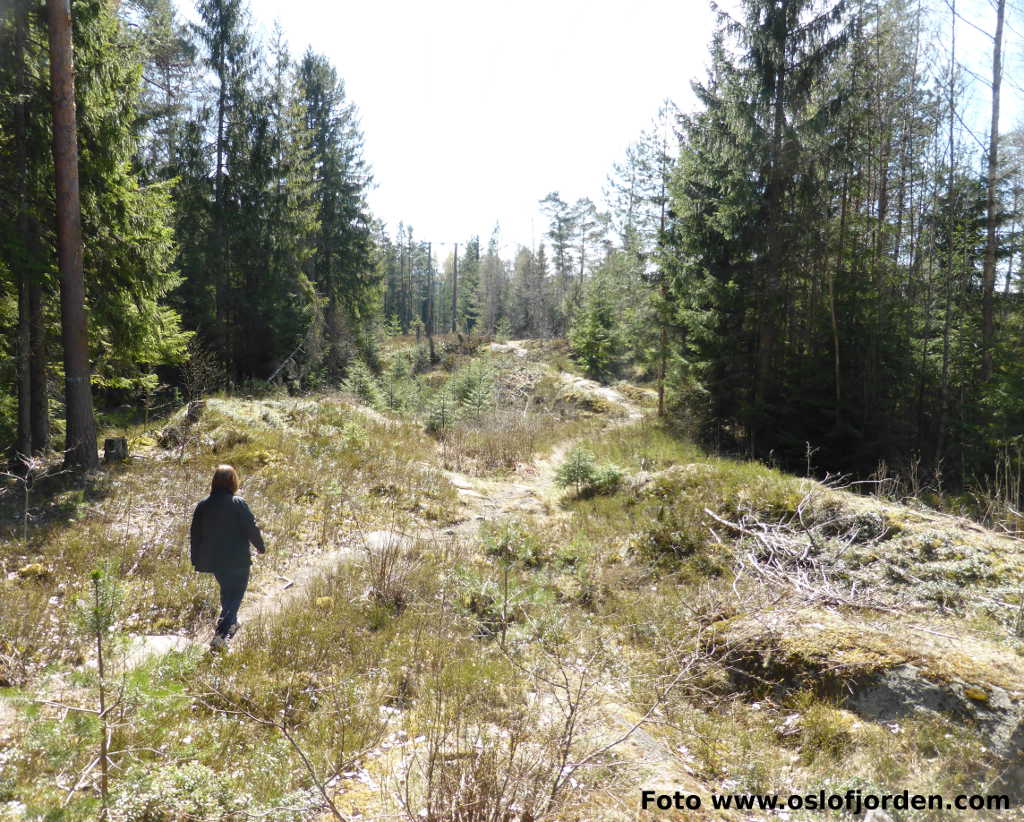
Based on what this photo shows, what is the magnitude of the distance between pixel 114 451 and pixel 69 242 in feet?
12.6

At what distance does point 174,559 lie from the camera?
653 cm

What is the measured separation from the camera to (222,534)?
5.00 m

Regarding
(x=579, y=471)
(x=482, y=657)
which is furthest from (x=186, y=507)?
(x=579, y=471)

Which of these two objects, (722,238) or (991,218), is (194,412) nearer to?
(722,238)

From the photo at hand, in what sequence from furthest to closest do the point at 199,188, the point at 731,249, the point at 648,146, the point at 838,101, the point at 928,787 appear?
the point at 648,146
the point at 199,188
the point at 731,249
the point at 838,101
the point at 928,787

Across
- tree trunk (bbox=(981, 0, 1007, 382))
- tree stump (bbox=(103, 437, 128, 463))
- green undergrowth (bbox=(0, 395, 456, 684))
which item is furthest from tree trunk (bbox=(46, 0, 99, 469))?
tree trunk (bbox=(981, 0, 1007, 382))

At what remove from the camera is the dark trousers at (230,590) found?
16.4 feet

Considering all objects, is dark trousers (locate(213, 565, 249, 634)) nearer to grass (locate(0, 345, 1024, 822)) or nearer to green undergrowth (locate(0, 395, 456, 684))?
grass (locate(0, 345, 1024, 822))

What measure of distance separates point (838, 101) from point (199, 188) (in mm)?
21014

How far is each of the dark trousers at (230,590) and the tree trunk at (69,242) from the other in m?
5.98

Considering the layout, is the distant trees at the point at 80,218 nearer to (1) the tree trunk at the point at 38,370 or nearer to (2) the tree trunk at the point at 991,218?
(1) the tree trunk at the point at 38,370

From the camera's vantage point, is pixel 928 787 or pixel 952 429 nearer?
pixel 928 787

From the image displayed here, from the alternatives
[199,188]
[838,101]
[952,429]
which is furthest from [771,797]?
Answer: [199,188]

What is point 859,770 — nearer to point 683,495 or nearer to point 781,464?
point 683,495
